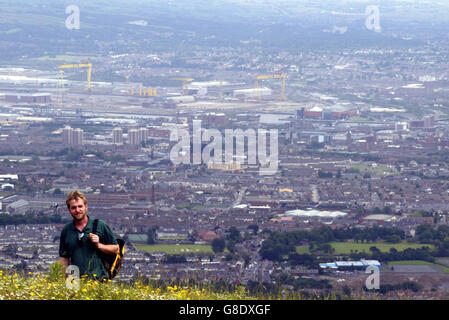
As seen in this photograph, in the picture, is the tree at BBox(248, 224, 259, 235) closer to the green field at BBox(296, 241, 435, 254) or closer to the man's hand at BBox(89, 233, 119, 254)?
the green field at BBox(296, 241, 435, 254)

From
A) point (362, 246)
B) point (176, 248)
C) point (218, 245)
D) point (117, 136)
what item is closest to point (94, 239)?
point (176, 248)

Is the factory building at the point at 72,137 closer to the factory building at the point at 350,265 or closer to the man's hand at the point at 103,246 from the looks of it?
the factory building at the point at 350,265

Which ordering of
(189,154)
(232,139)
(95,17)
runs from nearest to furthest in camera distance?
(189,154) → (232,139) → (95,17)

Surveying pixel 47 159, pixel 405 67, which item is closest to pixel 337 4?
pixel 405 67

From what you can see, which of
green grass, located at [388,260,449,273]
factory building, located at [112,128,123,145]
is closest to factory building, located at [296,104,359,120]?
factory building, located at [112,128,123,145]

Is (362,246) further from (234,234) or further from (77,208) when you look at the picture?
(77,208)

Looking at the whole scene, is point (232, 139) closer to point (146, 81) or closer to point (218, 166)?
point (218, 166)
